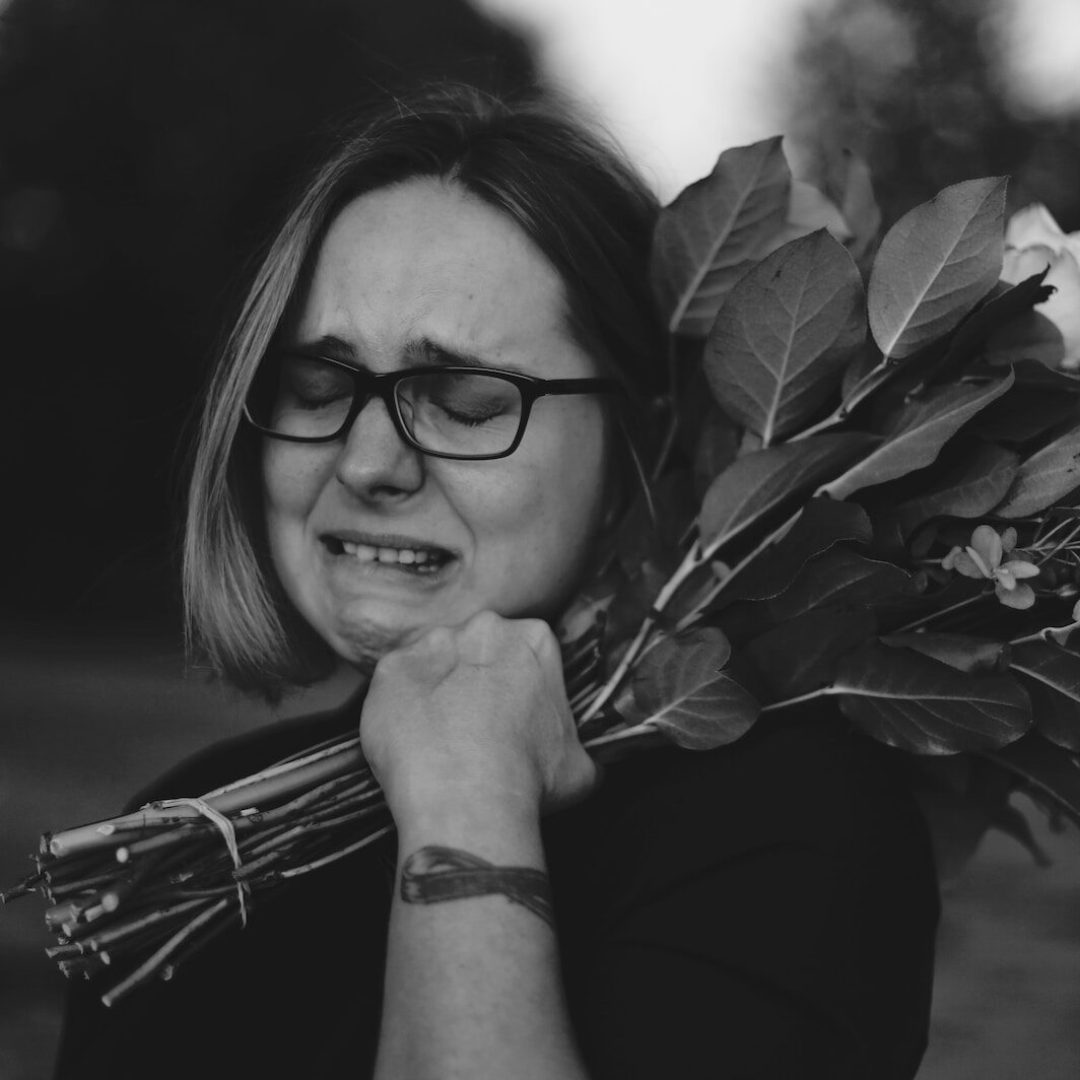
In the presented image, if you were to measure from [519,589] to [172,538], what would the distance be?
3.60 feet

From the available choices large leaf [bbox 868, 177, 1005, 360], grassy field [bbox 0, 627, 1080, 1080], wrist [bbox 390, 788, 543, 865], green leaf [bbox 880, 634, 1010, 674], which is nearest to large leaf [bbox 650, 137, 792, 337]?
large leaf [bbox 868, 177, 1005, 360]

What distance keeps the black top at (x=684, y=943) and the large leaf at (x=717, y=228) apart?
76cm

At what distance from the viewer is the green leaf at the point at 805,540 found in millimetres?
1787

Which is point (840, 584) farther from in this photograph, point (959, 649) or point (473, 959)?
point (473, 959)

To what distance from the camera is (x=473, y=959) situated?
1.47 meters

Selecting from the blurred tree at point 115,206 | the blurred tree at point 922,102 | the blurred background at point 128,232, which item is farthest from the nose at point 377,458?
the blurred tree at point 922,102

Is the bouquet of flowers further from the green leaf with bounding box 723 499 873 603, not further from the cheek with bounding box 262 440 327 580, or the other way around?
the cheek with bounding box 262 440 327 580

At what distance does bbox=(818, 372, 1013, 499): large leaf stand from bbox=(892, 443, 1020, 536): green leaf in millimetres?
62

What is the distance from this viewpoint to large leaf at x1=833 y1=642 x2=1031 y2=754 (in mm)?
1761

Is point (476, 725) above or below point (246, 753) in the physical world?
below

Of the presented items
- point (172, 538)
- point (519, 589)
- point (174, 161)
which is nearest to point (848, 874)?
point (519, 589)

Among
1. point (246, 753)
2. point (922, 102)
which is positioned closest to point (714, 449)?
point (246, 753)

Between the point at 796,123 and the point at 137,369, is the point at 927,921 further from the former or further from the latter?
the point at 796,123

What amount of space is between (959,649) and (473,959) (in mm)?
823
